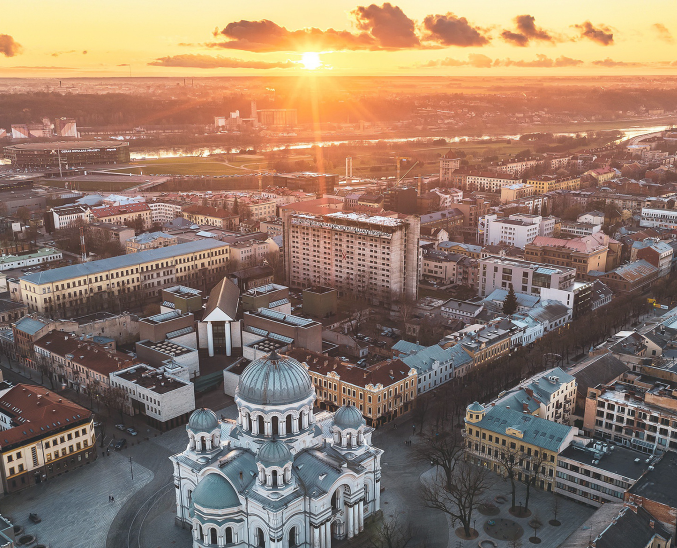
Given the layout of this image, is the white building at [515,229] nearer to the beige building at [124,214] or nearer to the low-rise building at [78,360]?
the beige building at [124,214]

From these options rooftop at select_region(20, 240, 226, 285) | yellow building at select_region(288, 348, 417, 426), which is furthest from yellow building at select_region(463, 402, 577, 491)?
rooftop at select_region(20, 240, 226, 285)

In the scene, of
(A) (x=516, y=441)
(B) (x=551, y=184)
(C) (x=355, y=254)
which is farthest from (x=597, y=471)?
(B) (x=551, y=184)

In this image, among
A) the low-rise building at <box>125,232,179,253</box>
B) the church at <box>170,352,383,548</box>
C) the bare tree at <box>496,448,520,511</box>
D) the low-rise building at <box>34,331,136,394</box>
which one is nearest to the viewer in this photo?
the church at <box>170,352,383,548</box>

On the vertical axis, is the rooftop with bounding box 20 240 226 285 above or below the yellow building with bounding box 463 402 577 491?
above

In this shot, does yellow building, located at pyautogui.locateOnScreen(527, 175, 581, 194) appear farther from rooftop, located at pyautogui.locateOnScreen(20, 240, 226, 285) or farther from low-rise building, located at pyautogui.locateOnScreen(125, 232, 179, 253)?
low-rise building, located at pyautogui.locateOnScreen(125, 232, 179, 253)

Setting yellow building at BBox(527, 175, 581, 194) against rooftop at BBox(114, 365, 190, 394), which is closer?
rooftop at BBox(114, 365, 190, 394)

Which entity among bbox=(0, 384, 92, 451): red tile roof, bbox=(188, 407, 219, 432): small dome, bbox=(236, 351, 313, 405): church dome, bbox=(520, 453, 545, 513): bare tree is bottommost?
bbox=(520, 453, 545, 513): bare tree

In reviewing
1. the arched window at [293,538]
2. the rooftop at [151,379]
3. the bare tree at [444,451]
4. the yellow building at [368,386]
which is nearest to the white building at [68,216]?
the rooftop at [151,379]
